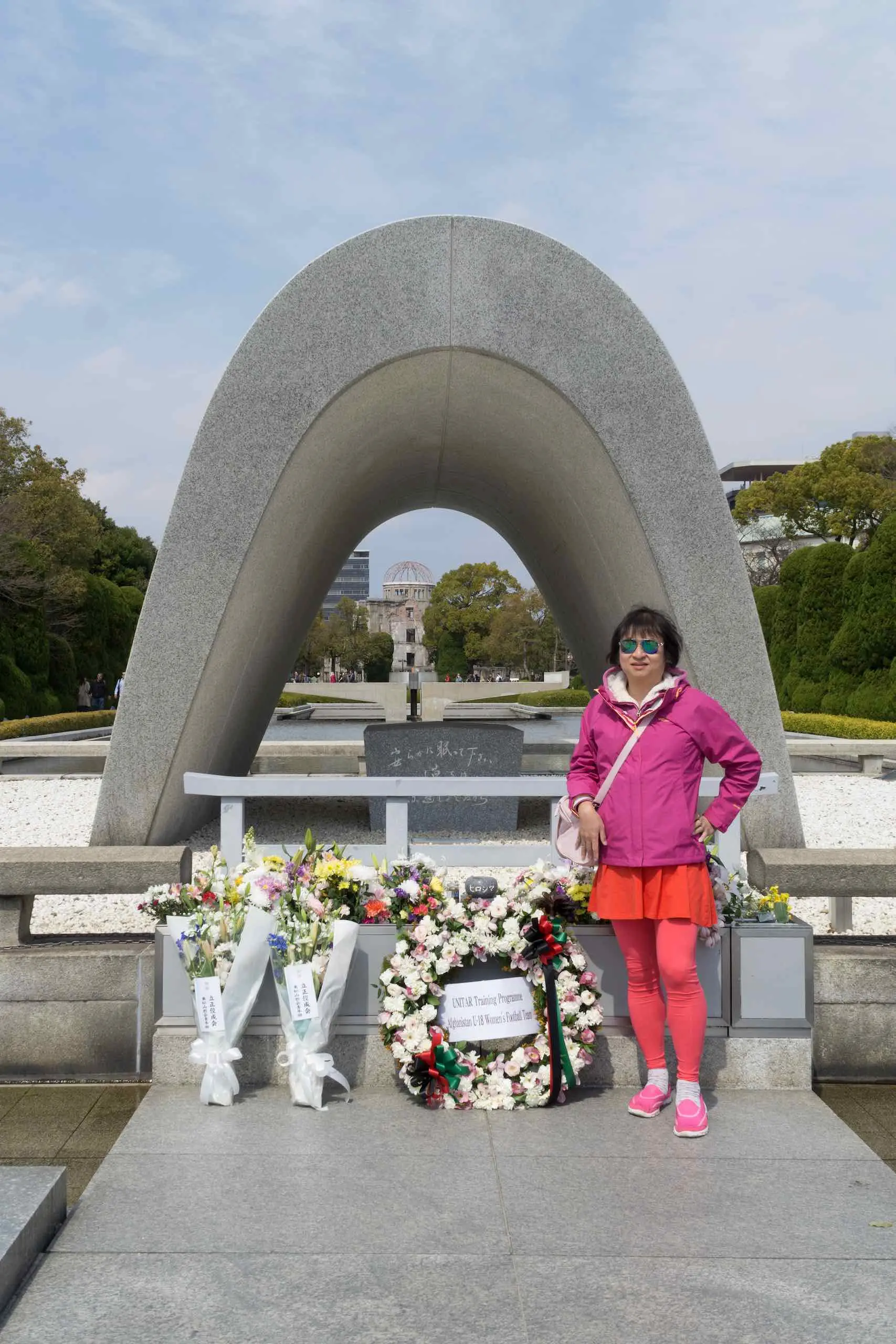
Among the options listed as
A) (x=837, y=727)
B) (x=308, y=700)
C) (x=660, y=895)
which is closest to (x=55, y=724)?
(x=837, y=727)

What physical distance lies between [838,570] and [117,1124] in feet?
76.5

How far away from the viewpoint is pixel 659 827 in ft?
11.7

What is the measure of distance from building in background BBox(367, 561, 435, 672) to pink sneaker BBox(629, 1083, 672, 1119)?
105 m

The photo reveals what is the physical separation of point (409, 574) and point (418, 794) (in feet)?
365

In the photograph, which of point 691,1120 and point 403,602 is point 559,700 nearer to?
point 691,1120

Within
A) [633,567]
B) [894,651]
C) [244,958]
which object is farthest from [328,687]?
[244,958]

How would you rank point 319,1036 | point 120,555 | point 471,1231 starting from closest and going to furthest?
point 471,1231 < point 319,1036 < point 120,555

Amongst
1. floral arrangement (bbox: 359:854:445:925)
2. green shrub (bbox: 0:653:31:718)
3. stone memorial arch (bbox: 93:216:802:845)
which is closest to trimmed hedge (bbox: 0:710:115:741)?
green shrub (bbox: 0:653:31:718)

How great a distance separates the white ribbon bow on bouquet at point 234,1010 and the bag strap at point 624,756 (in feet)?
4.05

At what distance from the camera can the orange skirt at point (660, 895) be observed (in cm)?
356

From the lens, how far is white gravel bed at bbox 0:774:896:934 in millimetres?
6367

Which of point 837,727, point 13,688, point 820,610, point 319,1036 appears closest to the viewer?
point 319,1036

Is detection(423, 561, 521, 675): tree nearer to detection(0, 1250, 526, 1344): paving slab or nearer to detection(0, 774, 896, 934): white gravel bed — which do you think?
detection(0, 774, 896, 934): white gravel bed

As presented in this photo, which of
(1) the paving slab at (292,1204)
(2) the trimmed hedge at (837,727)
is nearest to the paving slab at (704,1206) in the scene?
(1) the paving slab at (292,1204)
